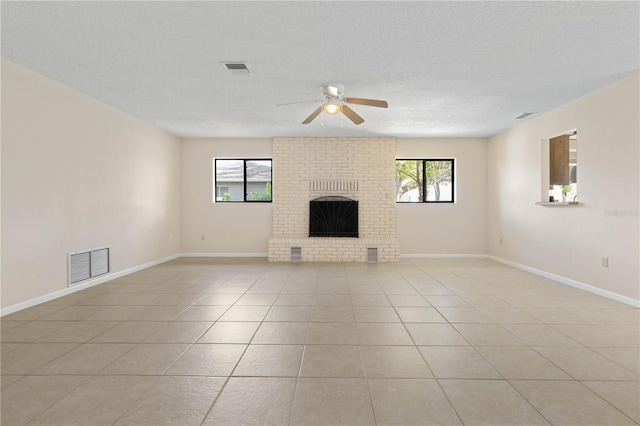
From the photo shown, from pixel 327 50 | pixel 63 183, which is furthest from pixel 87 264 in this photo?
pixel 327 50

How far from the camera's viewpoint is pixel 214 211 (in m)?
7.28

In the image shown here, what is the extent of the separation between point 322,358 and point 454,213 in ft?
19.1

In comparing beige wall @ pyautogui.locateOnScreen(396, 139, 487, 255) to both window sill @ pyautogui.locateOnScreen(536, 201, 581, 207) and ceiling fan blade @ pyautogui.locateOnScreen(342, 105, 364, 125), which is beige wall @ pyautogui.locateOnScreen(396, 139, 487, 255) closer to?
window sill @ pyautogui.locateOnScreen(536, 201, 581, 207)

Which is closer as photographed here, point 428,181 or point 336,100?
point 336,100

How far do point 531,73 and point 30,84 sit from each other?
217 inches

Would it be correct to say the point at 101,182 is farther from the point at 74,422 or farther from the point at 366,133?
Answer: the point at 366,133

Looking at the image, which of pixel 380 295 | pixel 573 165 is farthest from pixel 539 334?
pixel 573 165

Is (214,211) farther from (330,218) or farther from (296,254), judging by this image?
(330,218)

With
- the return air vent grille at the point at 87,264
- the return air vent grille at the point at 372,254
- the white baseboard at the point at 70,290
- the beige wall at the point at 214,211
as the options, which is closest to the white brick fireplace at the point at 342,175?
the return air vent grille at the point at 372,254

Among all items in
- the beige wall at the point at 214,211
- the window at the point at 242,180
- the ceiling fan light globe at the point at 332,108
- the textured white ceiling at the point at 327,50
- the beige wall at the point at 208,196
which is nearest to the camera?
the textured white ceiling at the point at 327,50

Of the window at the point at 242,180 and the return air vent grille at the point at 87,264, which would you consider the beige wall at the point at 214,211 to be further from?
the return air vent grille at the point at 87,264

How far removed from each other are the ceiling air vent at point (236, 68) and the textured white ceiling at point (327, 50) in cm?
8

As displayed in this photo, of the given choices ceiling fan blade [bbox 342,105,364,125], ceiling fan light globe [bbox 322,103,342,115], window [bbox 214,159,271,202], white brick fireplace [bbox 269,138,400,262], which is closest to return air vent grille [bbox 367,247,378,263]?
white brick fireplace [bbox 269,138,400,262]

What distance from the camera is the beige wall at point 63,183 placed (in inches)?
133
